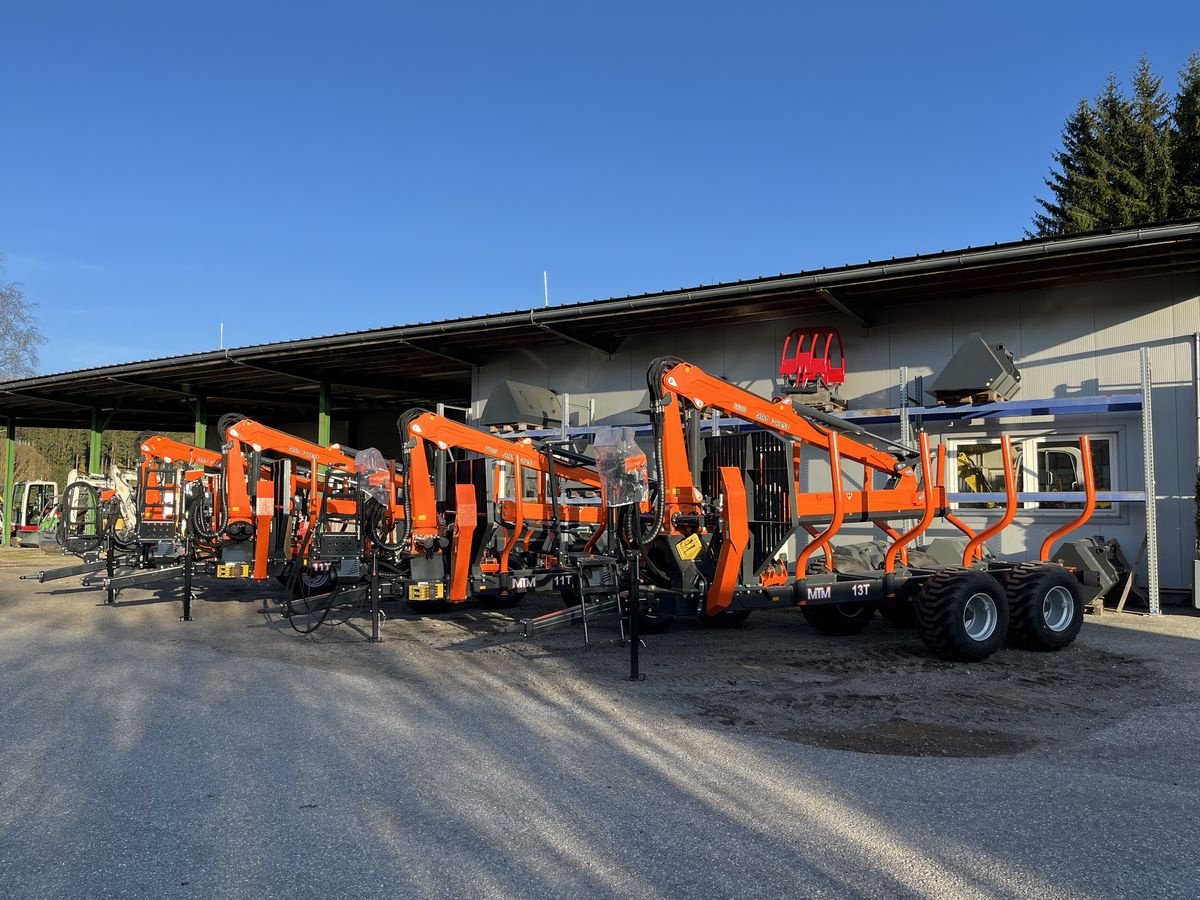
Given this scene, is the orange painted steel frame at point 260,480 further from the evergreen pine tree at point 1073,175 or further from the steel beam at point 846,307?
the evergreen pine tree at point 1073,175

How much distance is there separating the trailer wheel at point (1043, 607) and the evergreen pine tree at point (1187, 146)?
28364mm

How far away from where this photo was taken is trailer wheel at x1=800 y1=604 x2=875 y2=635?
999 cm

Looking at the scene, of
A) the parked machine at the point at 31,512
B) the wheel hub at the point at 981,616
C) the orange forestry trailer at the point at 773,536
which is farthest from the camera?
the parked machine at the point at 31,512

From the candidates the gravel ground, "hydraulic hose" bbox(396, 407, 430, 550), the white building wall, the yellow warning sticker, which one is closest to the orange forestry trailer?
the yellow warning sticker

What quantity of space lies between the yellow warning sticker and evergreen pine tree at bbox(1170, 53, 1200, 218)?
31139 millimetres

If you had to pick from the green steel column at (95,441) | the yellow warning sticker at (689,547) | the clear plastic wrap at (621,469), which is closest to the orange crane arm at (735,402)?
the clear plastic wrap at (621,469)

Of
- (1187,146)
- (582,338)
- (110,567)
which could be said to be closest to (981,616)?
(582,338)

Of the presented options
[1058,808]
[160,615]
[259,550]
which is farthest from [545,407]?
[1058,808]

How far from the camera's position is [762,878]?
11.7 feet

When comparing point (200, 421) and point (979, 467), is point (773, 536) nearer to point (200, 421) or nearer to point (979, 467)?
point (979, 467)

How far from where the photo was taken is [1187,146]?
3297 cm

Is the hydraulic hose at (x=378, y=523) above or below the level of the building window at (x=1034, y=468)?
below

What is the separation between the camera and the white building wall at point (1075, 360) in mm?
12367

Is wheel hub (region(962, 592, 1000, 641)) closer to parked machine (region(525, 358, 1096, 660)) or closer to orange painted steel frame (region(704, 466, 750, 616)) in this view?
parked machine (region(525, 358, 1096, 660))
